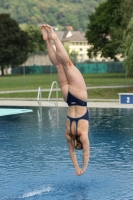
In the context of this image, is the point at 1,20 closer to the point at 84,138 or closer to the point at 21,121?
the point at 21,121

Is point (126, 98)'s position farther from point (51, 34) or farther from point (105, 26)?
point (105, 26)

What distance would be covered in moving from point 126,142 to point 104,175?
4.41 metres

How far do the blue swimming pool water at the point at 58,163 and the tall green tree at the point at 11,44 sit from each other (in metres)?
64.9

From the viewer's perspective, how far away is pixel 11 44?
8688 cm

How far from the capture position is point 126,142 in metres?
14.6

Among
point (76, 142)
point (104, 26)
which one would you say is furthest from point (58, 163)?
point (104, 26)

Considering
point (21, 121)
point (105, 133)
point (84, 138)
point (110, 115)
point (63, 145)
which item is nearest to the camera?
point (84, 138)

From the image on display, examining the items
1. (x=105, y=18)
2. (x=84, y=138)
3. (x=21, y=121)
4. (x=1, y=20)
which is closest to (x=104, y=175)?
(x=84, y=138)

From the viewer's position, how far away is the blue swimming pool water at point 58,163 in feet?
29.7

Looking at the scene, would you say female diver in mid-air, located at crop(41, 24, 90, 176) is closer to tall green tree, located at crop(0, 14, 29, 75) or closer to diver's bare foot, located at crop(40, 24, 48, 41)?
diver's bare foot, located at crop(40, 24, 48, 41)

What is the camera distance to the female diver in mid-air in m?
8.57

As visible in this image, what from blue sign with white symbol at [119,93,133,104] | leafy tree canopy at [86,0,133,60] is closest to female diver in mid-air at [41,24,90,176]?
blue sign with white symbol at [119,93,133,104]

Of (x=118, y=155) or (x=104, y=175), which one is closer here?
(x=104, y=175)

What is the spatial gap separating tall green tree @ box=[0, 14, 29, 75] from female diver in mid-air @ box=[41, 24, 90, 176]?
7446 centimetres
